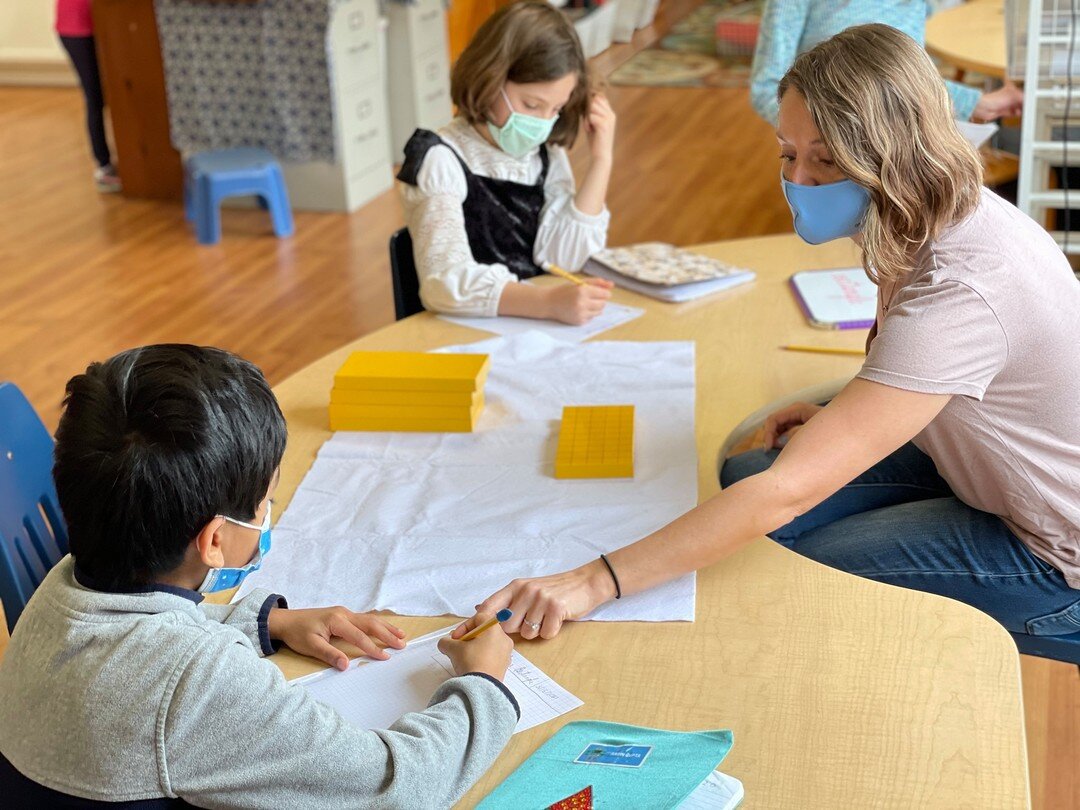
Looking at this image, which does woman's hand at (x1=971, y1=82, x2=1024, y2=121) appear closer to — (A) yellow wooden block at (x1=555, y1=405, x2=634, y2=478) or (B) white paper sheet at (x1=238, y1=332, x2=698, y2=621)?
(B) white paper sheet at (x1=238, y1=332, x2=698, y2=621)

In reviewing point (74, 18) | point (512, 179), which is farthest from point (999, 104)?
point (74, 18)

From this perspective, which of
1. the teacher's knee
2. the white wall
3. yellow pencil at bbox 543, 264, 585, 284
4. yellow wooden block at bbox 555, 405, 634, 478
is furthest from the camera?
the white wall

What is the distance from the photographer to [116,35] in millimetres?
4938

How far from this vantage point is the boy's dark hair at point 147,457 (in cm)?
95

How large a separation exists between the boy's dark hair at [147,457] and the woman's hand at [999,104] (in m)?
2.34

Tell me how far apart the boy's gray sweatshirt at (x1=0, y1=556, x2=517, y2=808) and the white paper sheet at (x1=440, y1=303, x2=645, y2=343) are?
1.04 metres

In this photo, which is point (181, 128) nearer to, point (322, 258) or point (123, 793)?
point (322, 258)

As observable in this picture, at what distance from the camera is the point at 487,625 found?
1.20 meters

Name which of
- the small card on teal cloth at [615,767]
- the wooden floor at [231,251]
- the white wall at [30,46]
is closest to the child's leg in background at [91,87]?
Result: the wooden floor at [231,251]

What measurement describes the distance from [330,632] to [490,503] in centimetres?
33

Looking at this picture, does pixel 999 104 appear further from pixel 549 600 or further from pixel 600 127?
pixel 549 600

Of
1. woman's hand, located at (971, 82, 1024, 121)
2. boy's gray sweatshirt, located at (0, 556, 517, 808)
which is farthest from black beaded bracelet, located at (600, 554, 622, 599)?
woman's hand, located at (971, 82, 1024, 121)

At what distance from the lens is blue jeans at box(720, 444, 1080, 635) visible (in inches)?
57.8

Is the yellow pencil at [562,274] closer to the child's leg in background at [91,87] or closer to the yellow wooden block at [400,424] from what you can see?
the yellow wooden block at [400,424]
